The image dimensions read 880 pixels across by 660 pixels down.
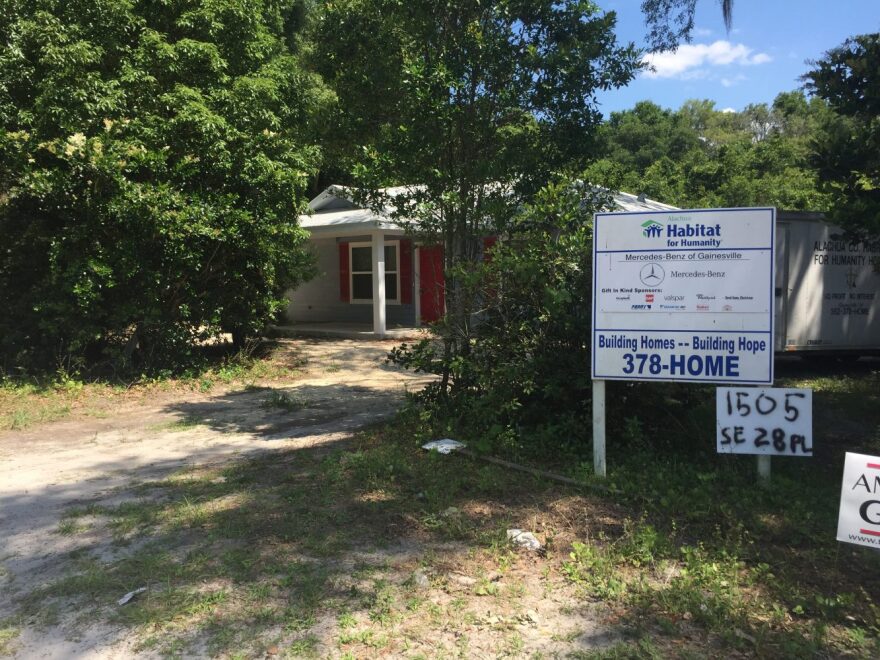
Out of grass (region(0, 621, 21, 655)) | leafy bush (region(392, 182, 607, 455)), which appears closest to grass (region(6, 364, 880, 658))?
grass (region(0, 621, 21, 655))

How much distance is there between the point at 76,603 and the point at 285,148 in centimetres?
809

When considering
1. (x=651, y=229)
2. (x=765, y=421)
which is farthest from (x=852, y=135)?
(x=765, y=421)

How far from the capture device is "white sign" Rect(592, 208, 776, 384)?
4.96 m

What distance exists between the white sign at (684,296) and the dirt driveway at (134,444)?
3342 mm

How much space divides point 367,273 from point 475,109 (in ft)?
40.7

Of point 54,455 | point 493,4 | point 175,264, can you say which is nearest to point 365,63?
point 493,4

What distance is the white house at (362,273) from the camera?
15406mm

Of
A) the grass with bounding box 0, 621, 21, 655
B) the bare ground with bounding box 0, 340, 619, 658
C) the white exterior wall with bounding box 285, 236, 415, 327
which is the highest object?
the white exterior wall with bounding box 285, 236, 415, 327

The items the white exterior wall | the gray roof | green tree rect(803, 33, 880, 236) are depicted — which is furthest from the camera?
the white exterior wall

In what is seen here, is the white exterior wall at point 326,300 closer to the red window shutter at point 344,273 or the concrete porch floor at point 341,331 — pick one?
the red window shutter at point 344,273

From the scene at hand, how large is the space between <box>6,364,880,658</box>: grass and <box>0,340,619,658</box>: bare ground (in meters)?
0.02

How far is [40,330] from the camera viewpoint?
33.5ft

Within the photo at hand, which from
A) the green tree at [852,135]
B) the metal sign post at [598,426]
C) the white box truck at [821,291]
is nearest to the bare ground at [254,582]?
the metal sign post at [598,426]

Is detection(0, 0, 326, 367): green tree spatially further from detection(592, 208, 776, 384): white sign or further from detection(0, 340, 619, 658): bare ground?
detection(592, 208, 776, 384): white sign
